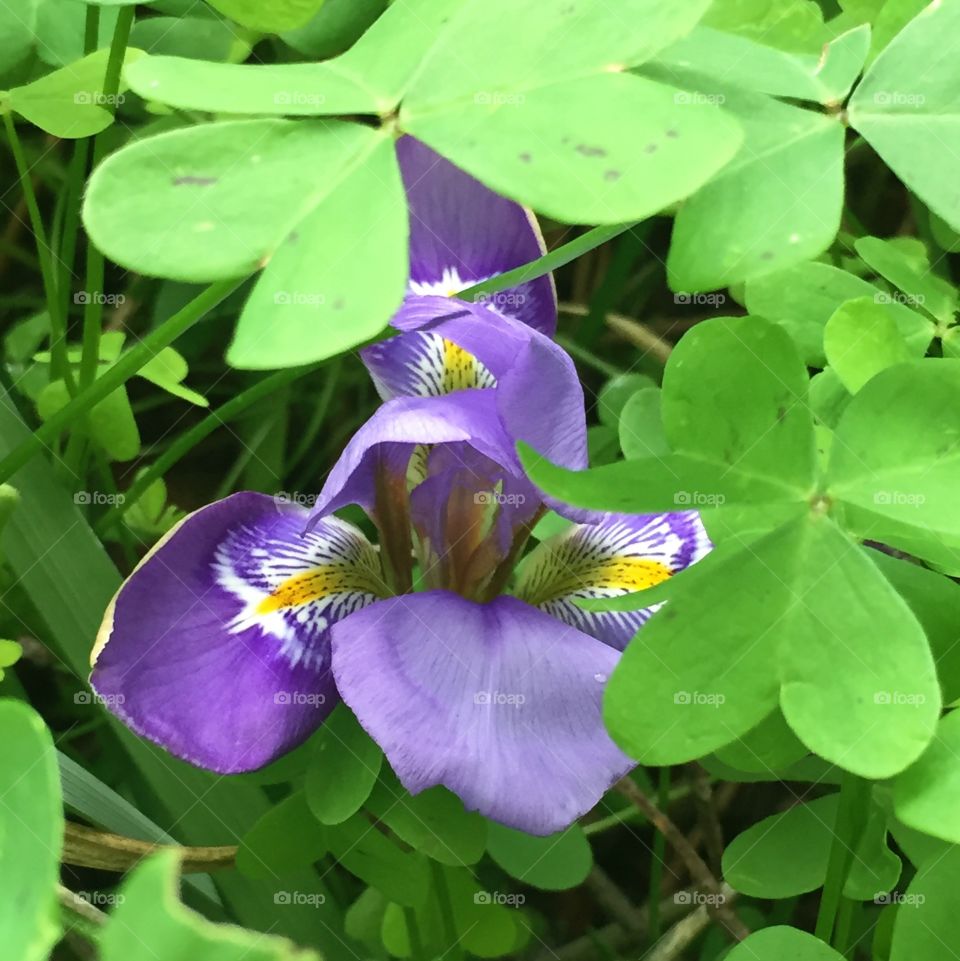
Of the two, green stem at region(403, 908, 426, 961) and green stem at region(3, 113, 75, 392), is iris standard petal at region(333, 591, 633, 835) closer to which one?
green stem at region(403, 908, 426, 961)

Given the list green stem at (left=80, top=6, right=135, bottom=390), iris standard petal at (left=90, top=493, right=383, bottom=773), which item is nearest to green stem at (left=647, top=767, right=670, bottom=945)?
iris standard petal at (left=90, top=493, right=383, bottom=773)

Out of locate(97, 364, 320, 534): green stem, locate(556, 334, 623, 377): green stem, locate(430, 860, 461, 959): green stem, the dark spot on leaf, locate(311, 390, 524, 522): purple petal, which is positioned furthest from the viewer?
locate(556, 334, 623, 377): green stem

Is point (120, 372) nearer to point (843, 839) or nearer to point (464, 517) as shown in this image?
point (464, 517)

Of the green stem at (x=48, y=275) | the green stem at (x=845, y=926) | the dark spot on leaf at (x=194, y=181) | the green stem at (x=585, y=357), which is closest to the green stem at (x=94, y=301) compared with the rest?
the green stem at (x=48, y=275)

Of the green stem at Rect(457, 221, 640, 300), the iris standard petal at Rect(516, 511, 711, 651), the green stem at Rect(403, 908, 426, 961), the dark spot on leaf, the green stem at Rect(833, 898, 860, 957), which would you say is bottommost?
the green stem at Rect(403, 908, 426, 961)

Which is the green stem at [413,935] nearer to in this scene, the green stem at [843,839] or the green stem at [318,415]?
the green stem at [843,839]
